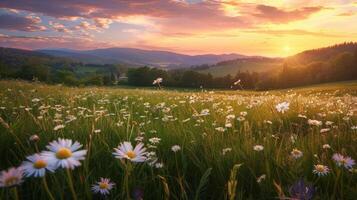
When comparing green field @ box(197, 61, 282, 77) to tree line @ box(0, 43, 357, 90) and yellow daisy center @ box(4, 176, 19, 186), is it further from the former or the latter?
yellow daisy center @ box(4, 176, 19, 186)

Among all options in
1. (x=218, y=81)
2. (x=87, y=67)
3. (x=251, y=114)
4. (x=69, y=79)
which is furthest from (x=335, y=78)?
(x=87, y=67)

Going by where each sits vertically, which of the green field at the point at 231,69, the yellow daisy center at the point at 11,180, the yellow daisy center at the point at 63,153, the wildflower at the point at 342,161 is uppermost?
the yellow daisy center at the point at 63,153

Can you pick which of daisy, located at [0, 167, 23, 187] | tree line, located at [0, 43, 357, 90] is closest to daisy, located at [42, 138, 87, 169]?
daisy, located at [0, 167, 23, 187]

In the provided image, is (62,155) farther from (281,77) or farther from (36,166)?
(281,77)

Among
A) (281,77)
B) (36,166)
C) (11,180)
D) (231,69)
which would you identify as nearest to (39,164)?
(36,166)

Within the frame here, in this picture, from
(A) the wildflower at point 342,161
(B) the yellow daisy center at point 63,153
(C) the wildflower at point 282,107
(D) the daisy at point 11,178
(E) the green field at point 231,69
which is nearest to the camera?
(D) the daisy at point 11,178

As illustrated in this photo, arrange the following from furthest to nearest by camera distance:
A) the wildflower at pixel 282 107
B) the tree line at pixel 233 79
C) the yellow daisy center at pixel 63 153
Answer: the tree line at pixel 233 79
the wildflower at pixel 282 107
the yellow daisy center at pixel 63 153

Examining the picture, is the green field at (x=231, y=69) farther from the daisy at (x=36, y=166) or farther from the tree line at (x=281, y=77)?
the daisy at (x=36, y=166)

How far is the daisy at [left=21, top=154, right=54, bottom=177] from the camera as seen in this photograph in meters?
1.24

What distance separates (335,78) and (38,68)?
82.8m

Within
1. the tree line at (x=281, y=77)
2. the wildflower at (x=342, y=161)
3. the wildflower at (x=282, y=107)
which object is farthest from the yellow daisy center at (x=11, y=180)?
the tree line at (x=281, y=77)

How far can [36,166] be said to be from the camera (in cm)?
129

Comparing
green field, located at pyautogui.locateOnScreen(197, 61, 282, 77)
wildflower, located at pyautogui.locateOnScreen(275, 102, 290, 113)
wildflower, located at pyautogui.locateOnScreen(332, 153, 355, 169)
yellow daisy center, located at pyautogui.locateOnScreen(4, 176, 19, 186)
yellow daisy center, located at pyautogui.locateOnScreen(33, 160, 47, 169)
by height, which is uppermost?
yellow daisy center, located at pyautogui.locateOnScreen(33, 160, 47, 169)

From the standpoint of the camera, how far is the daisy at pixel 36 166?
124 cm
